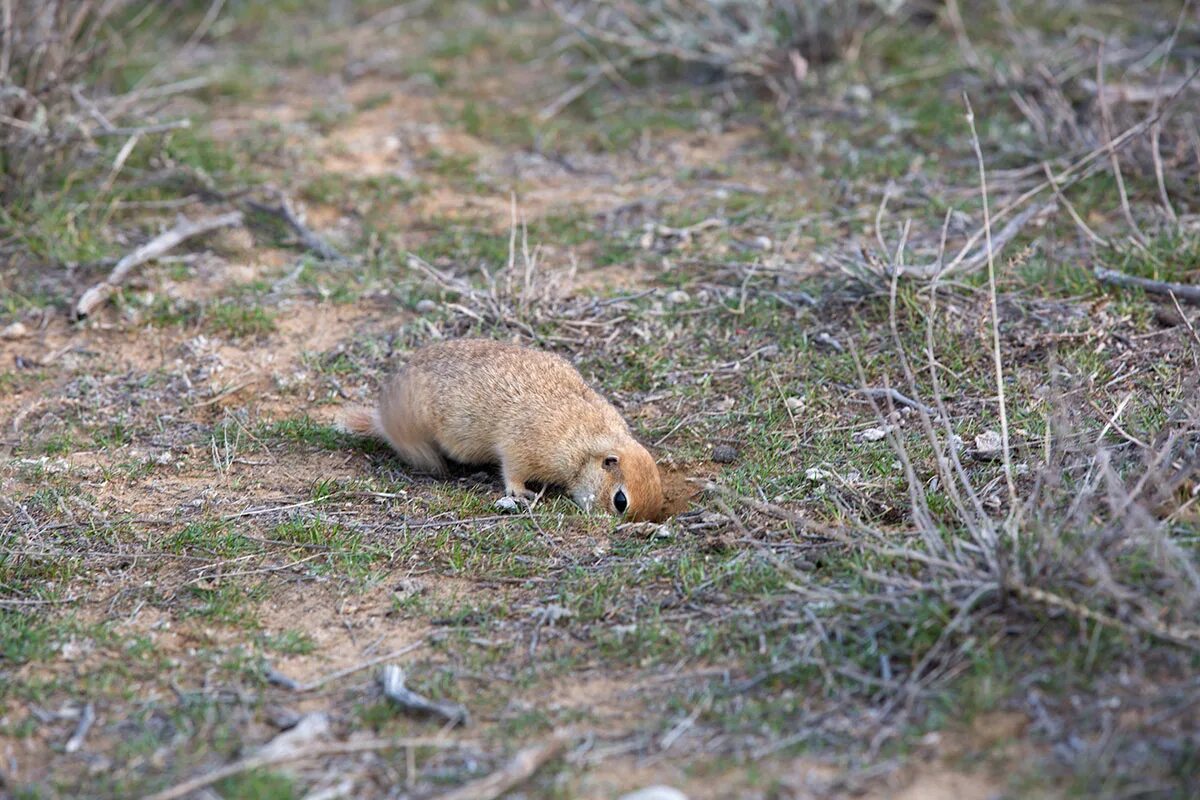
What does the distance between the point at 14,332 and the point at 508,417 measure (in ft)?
9.31

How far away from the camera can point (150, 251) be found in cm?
696

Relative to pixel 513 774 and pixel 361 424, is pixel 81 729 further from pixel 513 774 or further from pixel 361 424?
pixel 361 424

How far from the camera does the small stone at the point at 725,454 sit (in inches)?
213

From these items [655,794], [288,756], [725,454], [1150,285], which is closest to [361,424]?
[725,454]

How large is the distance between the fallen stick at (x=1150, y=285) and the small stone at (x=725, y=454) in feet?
7.04

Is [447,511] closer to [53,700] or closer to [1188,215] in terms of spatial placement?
[53,700]

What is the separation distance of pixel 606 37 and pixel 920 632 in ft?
18.5

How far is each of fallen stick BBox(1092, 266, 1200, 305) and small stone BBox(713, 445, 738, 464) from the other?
2146mm

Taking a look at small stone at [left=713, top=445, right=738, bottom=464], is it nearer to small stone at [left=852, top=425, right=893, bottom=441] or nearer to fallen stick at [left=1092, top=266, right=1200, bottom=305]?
small stone at [left=852, top=425, right=893, bottom=441]

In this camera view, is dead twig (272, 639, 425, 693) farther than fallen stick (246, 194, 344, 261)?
No

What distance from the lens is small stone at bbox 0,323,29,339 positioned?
6.46 meters

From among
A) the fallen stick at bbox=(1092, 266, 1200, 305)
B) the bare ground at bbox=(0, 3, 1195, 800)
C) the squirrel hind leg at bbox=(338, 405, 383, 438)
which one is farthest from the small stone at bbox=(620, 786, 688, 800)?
the fallen stick at bbox=(1092, 266, 1200, 305)

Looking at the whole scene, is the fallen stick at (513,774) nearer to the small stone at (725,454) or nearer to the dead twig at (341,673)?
the dead twig at (341,673)

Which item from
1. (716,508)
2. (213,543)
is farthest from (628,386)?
(213,543)
